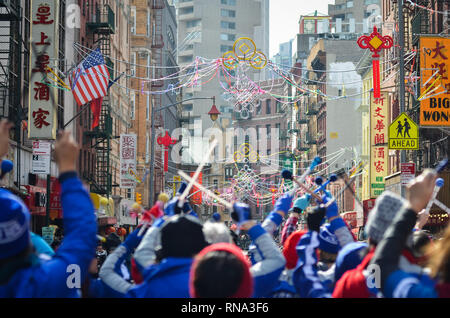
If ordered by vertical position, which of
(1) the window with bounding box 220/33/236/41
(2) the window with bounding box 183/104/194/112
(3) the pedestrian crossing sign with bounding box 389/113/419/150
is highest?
(1) the window with bounding box 220/33/236/41

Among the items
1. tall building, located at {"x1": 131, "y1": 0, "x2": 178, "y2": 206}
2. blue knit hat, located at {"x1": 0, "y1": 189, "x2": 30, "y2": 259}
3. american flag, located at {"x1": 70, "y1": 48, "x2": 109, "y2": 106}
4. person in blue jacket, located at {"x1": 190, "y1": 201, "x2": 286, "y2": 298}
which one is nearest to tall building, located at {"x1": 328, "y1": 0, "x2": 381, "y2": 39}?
tall building, located at {"x1": 131, "y1": 0, "x2": 178, "y2": 206}

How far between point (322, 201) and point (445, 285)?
3.16 meters

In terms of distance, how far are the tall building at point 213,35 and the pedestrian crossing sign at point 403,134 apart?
9891cm

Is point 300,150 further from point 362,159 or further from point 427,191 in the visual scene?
point 427,191

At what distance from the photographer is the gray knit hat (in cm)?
460

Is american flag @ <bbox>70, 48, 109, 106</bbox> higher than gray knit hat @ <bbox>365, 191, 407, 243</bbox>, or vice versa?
american flag @ <bbox>70, 48, 109, 106</bbox>

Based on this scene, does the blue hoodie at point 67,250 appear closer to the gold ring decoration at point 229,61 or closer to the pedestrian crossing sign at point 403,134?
the pedestrian crossing sign at point 403,134

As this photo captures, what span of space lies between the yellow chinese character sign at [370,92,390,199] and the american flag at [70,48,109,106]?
18759 millimetres

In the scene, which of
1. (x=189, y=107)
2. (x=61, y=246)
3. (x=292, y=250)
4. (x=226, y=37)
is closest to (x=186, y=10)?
(x=226, y=37)

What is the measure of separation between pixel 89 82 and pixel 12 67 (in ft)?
9.39

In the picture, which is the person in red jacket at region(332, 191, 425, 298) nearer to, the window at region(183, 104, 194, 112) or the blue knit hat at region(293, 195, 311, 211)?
the blue knit hat at region(293, 195, 311, 211)

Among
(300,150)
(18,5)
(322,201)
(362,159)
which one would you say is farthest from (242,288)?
(300,150)

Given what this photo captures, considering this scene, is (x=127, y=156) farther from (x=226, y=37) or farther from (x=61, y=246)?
(x=226, y=37)

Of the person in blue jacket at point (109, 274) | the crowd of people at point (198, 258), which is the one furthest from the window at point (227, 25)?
the crowd of people at point (198, 258)
